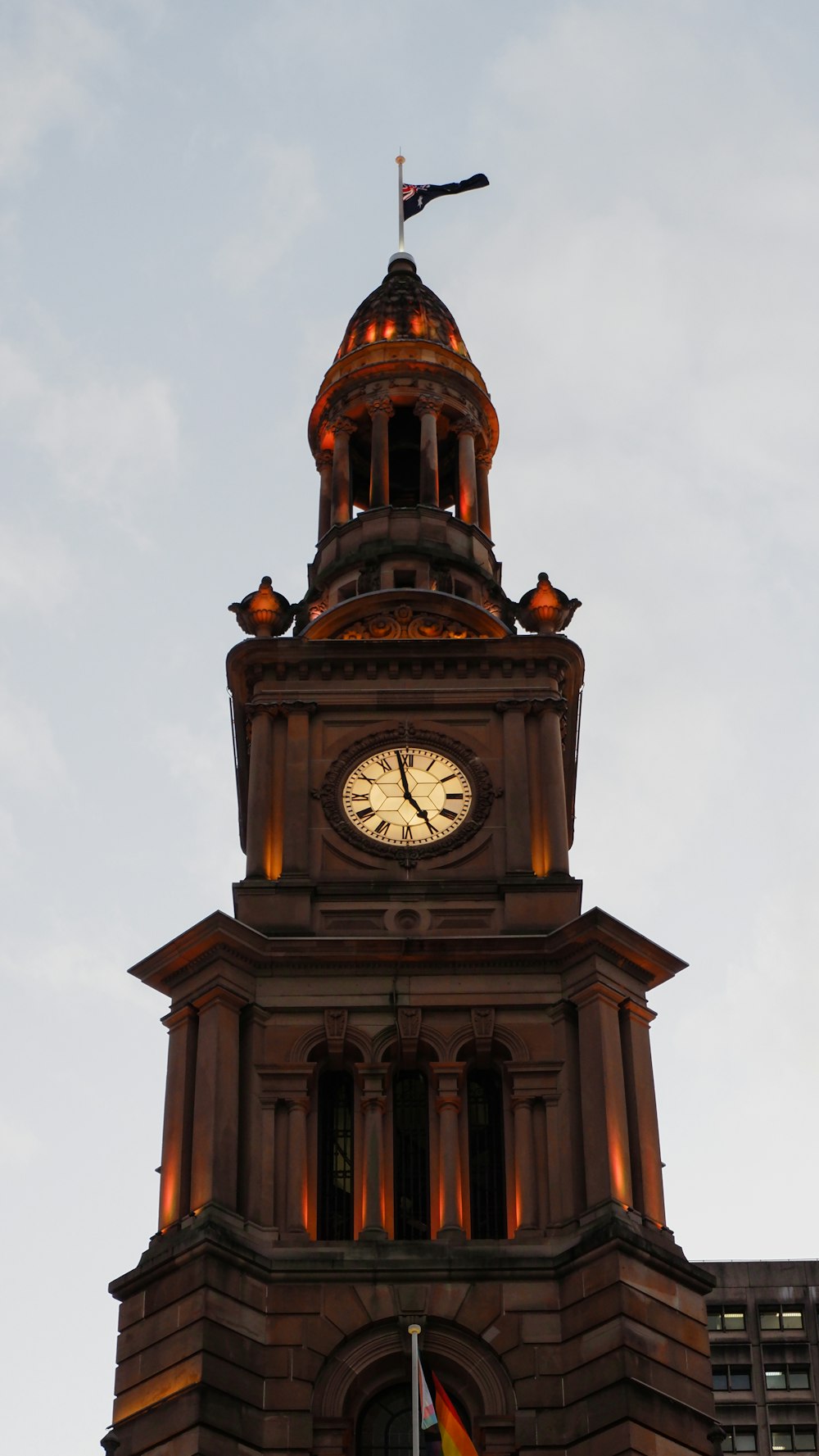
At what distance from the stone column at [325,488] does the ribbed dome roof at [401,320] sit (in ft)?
9.39

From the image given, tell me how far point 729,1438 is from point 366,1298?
22.8 m

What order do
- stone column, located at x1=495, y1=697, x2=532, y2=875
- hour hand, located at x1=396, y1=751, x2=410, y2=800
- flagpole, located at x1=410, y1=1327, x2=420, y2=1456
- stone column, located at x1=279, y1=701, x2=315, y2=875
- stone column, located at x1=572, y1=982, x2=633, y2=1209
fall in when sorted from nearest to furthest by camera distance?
flagpole, located at x1=410, y1=1327, x2=420, y2=1456, stone column, located at x1=572, y1=982, x2=633, y2=1209, stone column, located at x1=495, y1=697, x2=532, y2=875, stone column, located at x1=279, y1=701, x2=315, y2=875, hour hand, located at x1=396, y1=751, x2=410, y2=800

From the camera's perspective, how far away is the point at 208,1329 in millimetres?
50594

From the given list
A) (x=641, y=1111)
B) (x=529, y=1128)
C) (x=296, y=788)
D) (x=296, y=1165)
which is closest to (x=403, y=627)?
(x=296, y=788)

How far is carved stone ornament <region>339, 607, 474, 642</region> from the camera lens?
216 feet

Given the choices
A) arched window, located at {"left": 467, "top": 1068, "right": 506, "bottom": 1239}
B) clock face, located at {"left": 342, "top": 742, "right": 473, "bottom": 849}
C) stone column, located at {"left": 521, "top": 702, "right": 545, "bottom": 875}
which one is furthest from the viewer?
clock face, located at {"left": 342, "top": 742, "right": 473, "bottom": 849}

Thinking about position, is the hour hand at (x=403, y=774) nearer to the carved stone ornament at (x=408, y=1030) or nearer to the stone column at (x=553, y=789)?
the stone column at (x=553, y=789)

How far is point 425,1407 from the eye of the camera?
157 feet

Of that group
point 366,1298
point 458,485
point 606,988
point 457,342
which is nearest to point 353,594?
point 458,485

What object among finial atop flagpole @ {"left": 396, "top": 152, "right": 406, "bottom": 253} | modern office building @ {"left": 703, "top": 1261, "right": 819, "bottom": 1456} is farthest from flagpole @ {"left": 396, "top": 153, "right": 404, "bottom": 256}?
modern office building @ {"left": 703, "top": 1261, "right": 819, "bottom": 1456}

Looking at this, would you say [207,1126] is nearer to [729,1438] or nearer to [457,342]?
[729,1438]

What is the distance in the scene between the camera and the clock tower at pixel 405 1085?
5075 cm

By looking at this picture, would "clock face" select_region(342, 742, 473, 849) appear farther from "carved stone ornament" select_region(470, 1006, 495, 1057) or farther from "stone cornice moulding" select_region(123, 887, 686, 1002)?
"carved stone ornament" select_region(470, 1006, 495, 1057)

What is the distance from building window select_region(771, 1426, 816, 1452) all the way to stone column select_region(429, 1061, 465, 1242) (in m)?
22.1
